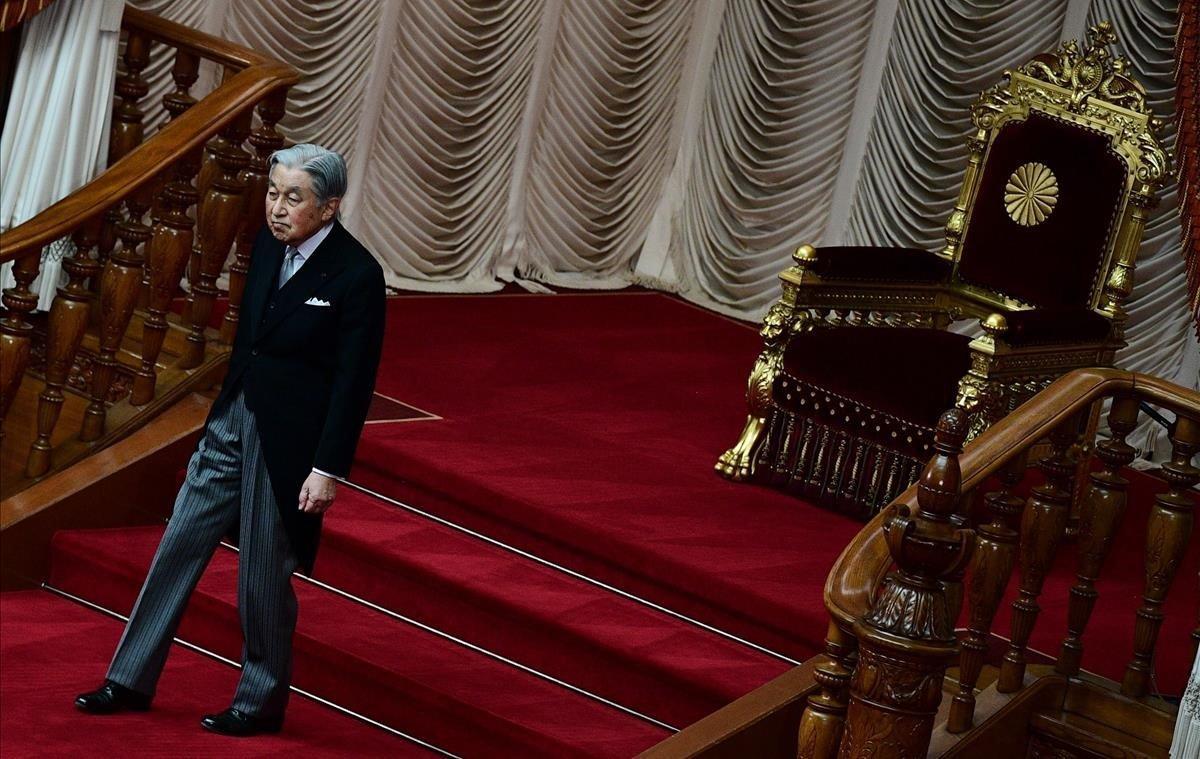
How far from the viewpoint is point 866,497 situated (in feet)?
18.2

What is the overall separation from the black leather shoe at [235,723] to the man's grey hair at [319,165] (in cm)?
119

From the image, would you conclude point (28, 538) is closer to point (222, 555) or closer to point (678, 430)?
point (222, 555)

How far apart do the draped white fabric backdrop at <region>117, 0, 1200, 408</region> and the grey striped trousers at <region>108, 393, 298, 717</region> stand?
2.88 m

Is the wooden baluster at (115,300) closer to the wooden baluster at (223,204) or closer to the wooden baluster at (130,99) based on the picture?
the wooden baluster at (223,204)

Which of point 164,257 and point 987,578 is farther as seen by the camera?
point 164,257

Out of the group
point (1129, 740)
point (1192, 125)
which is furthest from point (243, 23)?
point (1129, 740)

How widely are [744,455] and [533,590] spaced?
3.85 feet

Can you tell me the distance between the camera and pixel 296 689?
466 cm

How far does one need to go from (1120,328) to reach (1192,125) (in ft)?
2.26

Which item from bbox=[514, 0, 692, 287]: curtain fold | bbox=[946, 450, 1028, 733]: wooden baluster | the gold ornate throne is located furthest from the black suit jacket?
bbox=[514, 0, 692, 287]: curtain fold

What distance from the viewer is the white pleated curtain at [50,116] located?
5.20 m

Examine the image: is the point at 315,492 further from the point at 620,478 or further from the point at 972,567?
the point at 620,478

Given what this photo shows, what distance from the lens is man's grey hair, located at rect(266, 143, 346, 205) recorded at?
159 inches

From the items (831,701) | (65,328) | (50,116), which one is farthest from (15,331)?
(831,701)
